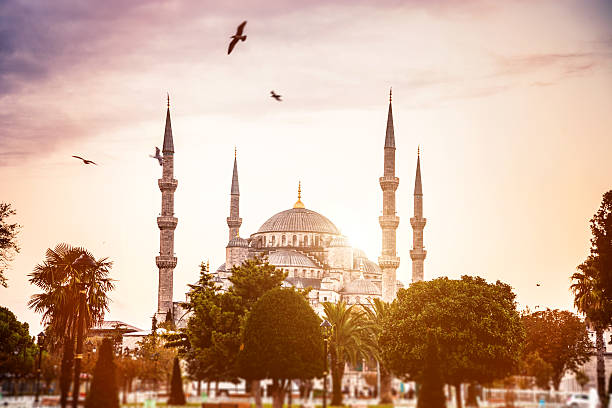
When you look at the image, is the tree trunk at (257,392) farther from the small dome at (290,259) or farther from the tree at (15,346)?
the small dome at (290,259)

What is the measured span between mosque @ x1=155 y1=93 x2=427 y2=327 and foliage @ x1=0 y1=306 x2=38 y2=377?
24803 mm

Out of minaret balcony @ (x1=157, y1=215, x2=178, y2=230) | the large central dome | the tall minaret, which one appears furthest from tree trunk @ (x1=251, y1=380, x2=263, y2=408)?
the large central dome

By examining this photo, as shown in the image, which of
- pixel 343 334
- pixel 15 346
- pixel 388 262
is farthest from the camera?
pixel 388 262

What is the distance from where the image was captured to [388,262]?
98.7 m

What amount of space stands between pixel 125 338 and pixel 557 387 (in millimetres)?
80194

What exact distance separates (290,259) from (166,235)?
114 feet

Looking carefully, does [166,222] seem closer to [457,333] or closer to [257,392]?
[457,333]

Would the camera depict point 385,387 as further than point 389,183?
No

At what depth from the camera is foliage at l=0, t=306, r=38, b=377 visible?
199ft

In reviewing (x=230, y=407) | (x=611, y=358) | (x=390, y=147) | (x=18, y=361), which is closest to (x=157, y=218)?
(x=390, y=147)

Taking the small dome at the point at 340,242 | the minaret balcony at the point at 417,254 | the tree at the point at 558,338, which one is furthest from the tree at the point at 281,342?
the small dome at the point at 340,242

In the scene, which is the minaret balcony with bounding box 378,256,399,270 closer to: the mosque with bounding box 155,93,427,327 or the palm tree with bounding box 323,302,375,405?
the mosque with bounding box 155,93,427,327

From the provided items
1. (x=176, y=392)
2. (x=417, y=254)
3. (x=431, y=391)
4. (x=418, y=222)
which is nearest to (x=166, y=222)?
(x=417, y=254)

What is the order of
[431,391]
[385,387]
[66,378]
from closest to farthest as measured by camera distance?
[66,378]
[431,391]
[385,387]
